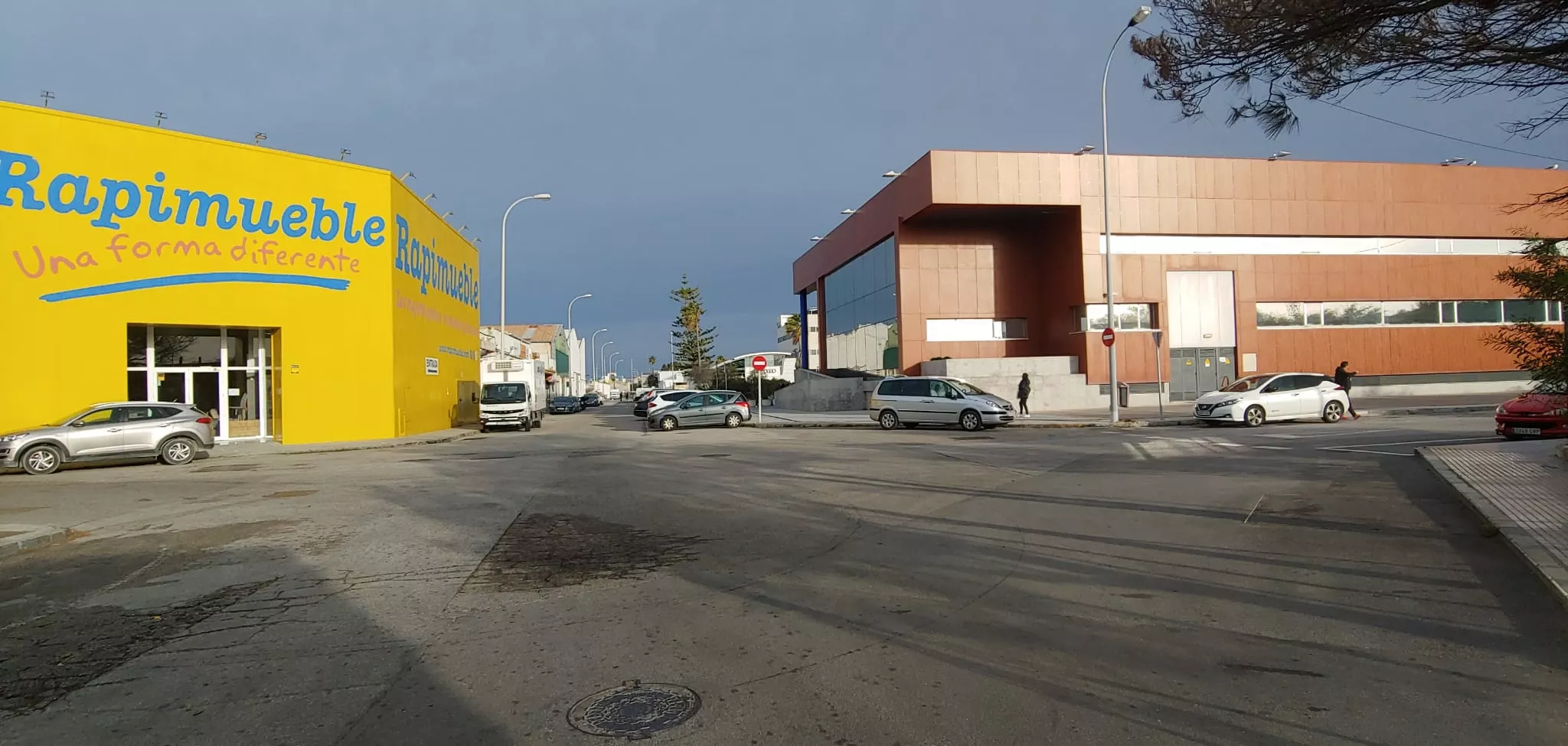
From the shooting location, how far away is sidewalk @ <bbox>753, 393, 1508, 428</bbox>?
25750mm

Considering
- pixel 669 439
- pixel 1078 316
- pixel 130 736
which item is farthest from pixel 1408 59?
pixel 1078 316

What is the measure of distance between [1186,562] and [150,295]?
82.8ft

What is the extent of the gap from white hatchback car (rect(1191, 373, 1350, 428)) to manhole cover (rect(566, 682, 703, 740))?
22.1 m

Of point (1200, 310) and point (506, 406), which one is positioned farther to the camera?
point (1200, 310)

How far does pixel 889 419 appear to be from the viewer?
2636cm

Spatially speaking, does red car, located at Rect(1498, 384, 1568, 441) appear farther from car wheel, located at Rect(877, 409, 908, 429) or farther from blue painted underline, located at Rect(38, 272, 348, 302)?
blue painted underline, located at Rect(38, 272, 348, 302)

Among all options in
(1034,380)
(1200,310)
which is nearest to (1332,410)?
(1034,380)

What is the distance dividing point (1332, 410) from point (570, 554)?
22.9 metres

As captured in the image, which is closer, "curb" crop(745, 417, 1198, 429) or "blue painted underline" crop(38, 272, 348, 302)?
"blue painted underline" crop(38, 272, 348, 302)

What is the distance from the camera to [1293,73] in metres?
8.91

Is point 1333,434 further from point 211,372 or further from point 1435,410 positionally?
point 211,372

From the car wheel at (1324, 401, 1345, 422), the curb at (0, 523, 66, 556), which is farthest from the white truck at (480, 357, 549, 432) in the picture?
the car wheel at (1324, 401, 1345, 422)

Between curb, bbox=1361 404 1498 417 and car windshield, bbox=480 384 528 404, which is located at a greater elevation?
car windshield, bbox=480 384 528 404

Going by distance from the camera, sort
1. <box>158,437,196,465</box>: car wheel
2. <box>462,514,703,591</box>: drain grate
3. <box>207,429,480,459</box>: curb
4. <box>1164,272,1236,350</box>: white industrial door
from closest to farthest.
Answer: <box>462,514,703,591</box>: drain grate, <box>158,437,196,465</box>: car wheel, <box>207,429,480,459</box>: curb, <box>1164,272,1236,350</box>: white industrial door
